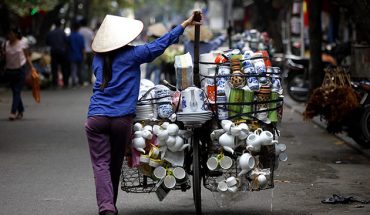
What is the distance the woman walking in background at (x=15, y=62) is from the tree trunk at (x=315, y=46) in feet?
19.2

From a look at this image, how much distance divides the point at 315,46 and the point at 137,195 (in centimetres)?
1063

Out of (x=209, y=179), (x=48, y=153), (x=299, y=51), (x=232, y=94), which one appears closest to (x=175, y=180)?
(x=209, y=179)

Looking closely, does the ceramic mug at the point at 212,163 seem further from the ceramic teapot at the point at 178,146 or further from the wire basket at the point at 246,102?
the wire basket at the point at 246,102

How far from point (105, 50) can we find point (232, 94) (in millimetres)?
1126

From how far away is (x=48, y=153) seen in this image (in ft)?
41.9

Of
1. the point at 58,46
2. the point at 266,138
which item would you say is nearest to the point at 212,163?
the point at 266,138

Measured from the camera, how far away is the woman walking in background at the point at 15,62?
682 inches

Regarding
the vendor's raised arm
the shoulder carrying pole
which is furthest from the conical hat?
the shoulder carrying pole

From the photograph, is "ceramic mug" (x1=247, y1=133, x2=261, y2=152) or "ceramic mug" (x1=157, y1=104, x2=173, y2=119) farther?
"ceramic mug" (x1=157, y1=104, x2=173, y2=119)

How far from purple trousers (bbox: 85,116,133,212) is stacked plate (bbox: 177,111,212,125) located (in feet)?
1.43

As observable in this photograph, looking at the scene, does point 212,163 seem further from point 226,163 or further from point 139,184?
point 139,184

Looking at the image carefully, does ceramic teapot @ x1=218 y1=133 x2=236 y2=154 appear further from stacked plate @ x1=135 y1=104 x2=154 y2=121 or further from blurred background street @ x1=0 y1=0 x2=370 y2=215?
stacked plate @ x1=135 y1=104 x2=154 y2=121

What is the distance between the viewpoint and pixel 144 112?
786 cm

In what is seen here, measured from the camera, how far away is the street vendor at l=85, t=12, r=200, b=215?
24.8ft
